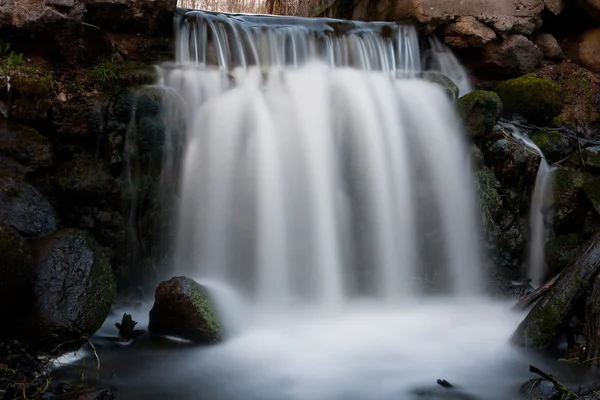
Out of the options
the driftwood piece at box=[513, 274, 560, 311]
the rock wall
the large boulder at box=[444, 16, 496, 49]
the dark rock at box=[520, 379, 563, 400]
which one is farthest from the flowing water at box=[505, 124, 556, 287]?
the rock wall

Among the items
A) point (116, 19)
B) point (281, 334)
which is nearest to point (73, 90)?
point (116, 19)

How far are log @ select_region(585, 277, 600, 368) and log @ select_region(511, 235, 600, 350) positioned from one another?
0.26m

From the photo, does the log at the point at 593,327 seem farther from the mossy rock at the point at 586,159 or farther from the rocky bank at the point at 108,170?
the mossy rock at the point at 586,159

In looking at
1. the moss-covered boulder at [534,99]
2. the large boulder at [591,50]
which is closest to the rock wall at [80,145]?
the moss-covered boulder at [534,99]

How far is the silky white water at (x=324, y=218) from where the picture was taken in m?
3.89

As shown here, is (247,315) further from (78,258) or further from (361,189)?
(361,189)

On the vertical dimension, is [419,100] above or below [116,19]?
below

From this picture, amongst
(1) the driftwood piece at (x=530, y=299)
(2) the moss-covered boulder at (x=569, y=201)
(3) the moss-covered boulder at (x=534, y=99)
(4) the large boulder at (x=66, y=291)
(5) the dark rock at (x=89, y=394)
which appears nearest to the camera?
(5) the dark rock at (x=89, y=394)

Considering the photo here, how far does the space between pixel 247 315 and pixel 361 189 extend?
1792mm

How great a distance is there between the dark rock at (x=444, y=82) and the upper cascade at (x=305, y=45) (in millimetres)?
241

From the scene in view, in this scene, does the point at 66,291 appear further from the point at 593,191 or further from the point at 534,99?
the point at 534,99

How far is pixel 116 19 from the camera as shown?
5.73 metres

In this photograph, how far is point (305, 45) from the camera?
22.3ft

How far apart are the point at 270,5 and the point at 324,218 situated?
11978 mm
